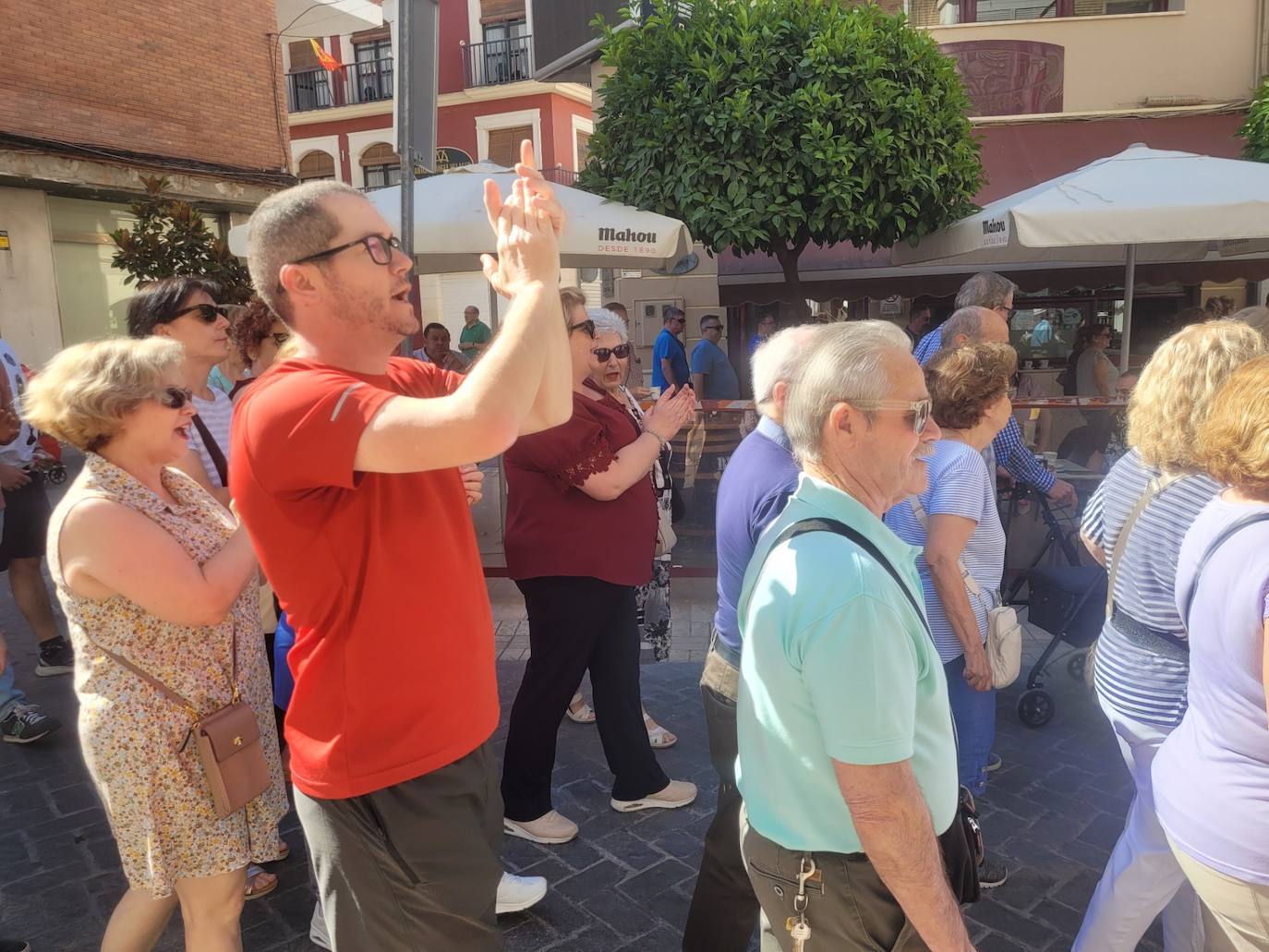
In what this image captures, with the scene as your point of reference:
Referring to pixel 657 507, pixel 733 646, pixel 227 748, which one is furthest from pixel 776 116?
pixel 227 748

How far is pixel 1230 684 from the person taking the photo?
6.01ft

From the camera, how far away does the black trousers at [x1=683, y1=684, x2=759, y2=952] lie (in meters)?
2.47

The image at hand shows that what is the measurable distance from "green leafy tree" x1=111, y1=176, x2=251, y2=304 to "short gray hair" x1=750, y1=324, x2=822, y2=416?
5.55 metres

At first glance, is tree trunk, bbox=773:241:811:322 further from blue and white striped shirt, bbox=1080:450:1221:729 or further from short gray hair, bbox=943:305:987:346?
blue and white striped shirt, bbox=1080:450:1221:729

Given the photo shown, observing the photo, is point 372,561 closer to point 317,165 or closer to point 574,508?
point 574,508

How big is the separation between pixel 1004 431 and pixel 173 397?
3833 millimetres

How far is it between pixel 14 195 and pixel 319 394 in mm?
13999

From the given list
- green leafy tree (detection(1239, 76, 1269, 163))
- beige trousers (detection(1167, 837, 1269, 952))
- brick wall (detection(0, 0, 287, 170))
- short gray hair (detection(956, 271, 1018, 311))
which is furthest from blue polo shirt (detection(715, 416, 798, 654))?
brick wall (detection(0, 0, 287, 170))

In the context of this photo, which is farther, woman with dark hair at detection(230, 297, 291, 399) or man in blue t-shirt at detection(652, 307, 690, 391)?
man in blue t-shirt at detection(652, 307, 690, 391)

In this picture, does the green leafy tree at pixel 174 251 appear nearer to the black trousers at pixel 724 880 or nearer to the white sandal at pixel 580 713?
the white sandal at pixel 580 713

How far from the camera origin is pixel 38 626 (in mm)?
5457

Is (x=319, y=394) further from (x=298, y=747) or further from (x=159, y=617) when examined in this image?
(x=159, y=617)

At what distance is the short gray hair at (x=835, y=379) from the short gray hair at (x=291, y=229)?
0.94 m

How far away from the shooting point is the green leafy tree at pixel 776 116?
6.74m
